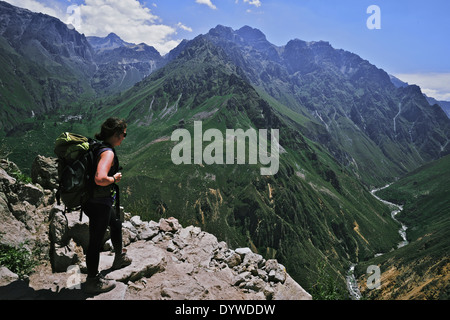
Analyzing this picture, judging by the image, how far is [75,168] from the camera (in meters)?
6.39

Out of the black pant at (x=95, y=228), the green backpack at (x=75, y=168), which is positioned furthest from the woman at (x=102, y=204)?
the green backpack at (x=75, y=168)

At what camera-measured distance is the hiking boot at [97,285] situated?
22.7ft

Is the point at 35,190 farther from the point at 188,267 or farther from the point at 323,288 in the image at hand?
the point at 323,288

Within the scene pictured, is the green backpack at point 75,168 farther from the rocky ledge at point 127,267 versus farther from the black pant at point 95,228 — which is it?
the rocky ledge at point 127,267

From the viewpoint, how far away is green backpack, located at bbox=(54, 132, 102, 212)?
633cm

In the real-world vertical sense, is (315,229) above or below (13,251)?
below

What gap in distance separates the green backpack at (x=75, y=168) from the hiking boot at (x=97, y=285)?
7.17 ft

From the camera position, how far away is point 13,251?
26.6 feet

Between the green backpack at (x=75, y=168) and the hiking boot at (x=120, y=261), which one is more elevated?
the green backpack at (x=75, y=168)

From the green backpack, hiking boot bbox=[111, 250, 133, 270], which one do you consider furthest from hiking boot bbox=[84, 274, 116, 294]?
the green backpack

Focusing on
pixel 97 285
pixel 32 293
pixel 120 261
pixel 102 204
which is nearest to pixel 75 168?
pixel 102 204

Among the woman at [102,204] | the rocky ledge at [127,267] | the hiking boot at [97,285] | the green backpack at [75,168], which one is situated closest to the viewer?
the green backpack at [75,168]
